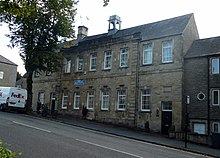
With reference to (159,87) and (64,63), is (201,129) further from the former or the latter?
(64,63)

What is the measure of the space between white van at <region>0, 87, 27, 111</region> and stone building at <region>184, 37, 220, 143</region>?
60.1 feet

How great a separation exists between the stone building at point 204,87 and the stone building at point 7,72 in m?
47.6

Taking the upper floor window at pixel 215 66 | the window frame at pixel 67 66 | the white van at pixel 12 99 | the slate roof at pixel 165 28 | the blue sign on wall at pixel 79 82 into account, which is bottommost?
the white van at pixel 12 99

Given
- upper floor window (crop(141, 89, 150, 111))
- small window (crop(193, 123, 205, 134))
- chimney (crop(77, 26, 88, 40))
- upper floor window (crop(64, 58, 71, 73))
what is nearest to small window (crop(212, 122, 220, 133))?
small window (crop(193, 123, 205, 134))

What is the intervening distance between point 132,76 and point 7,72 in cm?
4255

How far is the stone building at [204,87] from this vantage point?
2220 cm

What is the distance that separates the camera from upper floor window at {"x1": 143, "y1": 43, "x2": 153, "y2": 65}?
27.0 metres

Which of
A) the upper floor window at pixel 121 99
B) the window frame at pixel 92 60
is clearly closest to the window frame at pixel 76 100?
the window frame at pixel 92 60

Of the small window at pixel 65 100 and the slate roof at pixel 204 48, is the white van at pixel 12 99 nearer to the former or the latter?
the small window at pixel 65 100

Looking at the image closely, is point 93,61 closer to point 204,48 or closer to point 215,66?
point 204,48

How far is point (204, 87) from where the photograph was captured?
23.1 metres

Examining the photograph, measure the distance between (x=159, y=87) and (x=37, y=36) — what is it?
15953 mm

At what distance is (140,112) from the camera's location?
26219 mm

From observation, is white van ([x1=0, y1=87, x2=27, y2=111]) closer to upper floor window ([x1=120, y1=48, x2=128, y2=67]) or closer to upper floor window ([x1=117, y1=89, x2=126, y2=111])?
upper floor window ([x1=117, y1=89, x2=126, y2=111])
